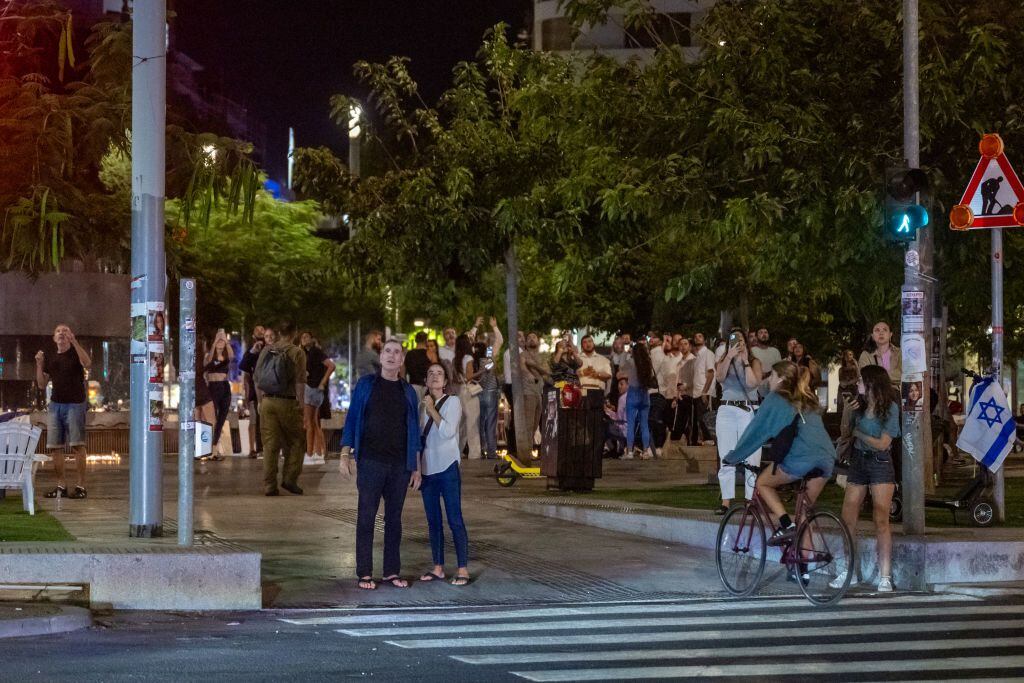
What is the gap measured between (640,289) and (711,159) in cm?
3693

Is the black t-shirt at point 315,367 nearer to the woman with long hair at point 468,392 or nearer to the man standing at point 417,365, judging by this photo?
the woman with long hair at point 468,392

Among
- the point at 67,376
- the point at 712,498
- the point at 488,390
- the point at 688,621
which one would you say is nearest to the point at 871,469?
the point at 688,621

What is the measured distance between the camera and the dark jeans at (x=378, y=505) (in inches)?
505

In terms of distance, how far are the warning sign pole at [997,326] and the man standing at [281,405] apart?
7637mm

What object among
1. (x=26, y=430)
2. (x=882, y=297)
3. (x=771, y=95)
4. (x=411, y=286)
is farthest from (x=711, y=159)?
(x=26, y=430)

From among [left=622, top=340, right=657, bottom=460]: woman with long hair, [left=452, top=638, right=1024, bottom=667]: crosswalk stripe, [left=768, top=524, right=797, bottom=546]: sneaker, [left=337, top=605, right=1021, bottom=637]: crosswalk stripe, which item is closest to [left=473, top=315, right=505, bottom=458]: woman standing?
[left=622, top=340, right=657, bottom=460]: woman with long hair

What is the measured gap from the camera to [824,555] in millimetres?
12352

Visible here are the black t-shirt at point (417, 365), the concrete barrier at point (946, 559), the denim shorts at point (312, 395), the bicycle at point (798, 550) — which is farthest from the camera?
the denim shorts at point (312, 395)

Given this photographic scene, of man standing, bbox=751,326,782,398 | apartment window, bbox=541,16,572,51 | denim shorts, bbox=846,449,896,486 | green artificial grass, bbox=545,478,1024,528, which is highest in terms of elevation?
apartment window, bbox=541,16,572,51

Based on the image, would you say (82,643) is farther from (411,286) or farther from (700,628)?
(411,286)

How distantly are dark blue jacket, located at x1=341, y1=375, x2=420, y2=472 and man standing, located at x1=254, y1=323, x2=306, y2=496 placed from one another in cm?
591

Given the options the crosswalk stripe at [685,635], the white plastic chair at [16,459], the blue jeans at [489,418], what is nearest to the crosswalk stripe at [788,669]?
the crosswalk stripe at [685,635]

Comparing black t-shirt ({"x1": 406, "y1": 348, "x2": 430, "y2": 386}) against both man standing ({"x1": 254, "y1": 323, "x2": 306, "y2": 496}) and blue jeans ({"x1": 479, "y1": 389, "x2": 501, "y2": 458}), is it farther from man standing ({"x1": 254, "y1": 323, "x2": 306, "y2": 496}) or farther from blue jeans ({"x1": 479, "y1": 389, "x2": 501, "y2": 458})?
blue jeans ({"x1": 479, "y1": 389, "x2": 501, "y2": 458})

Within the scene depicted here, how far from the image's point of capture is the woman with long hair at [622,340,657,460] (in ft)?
83.9
